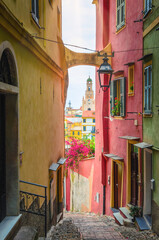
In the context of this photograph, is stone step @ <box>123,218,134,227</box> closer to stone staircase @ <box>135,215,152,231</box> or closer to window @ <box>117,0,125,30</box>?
stone staircase @ <box>135,215,152,231</box>

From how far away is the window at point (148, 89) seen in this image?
7.87 m

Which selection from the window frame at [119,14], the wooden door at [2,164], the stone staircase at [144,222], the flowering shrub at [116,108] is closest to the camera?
the wooden door at [2,164]

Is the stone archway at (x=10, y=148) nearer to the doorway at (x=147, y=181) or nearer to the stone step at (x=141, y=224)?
the stone step at (x=141, y=224)

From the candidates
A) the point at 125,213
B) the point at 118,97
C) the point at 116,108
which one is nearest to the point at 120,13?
the point at 118,97

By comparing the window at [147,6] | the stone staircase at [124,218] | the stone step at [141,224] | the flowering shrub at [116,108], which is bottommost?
the stone staircase at [124,218]

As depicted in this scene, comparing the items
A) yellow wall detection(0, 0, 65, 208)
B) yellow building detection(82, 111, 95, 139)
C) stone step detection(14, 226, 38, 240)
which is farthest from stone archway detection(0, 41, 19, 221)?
yellow building detection(82, 111, 95, 139)

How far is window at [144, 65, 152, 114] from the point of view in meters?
7.87

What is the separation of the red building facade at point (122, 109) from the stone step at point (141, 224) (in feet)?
2.09

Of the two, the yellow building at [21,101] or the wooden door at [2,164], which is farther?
the wooden door at [2,164]

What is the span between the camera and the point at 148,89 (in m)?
8.02

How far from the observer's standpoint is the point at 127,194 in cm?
1020

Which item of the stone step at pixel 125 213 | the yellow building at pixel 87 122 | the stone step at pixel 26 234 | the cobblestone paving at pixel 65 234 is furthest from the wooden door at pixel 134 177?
the yellow building at pixel 87 122

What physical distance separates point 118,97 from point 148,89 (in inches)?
142

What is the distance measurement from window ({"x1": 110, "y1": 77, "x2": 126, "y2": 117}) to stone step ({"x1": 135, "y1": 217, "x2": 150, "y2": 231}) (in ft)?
12.8
